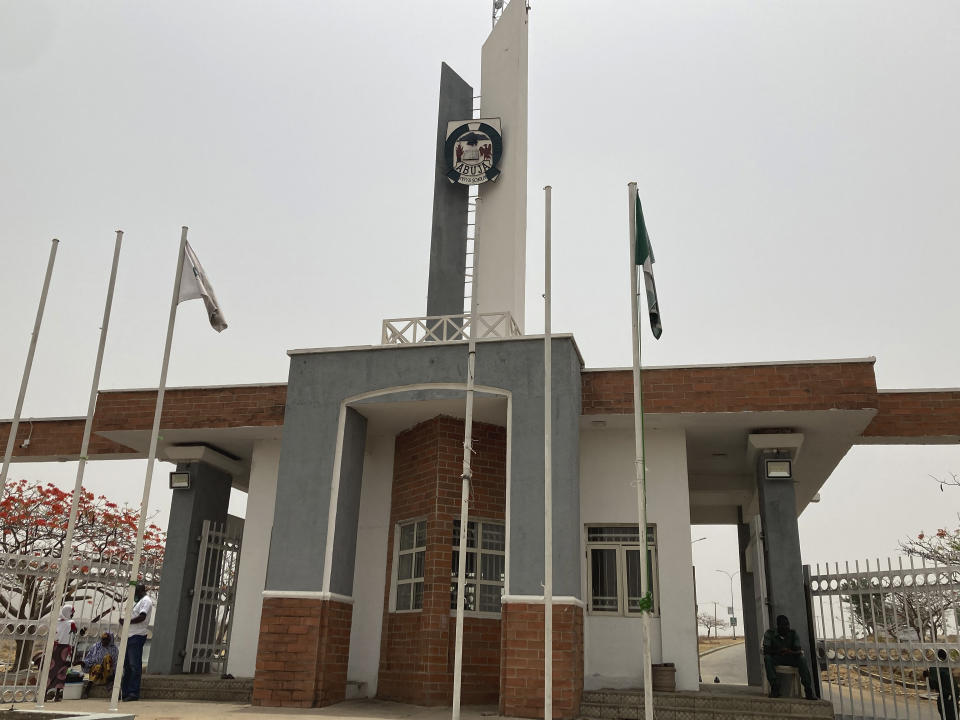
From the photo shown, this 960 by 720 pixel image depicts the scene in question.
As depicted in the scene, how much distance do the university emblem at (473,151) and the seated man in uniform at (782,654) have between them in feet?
33.2

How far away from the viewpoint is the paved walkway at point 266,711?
935cm

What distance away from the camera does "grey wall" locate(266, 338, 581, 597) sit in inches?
394

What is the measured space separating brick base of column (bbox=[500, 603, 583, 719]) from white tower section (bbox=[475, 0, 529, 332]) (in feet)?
23.1

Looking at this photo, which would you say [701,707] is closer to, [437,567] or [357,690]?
[437,567]

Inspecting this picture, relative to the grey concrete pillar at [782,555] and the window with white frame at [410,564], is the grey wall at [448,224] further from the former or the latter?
the grey concrete pillar at [782,555]

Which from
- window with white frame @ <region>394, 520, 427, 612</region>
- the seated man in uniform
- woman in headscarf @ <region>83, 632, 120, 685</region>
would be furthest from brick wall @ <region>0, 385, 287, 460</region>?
the seated man in uniform

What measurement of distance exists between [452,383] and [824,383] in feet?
16.7

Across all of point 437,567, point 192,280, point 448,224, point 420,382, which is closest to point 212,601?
point 437,567

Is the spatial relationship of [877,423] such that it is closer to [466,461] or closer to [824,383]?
[824,383]

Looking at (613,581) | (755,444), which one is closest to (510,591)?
(613,581)

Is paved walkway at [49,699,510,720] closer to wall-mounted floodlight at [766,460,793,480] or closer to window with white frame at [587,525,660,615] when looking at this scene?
window with white frame at [587,525,660,615]

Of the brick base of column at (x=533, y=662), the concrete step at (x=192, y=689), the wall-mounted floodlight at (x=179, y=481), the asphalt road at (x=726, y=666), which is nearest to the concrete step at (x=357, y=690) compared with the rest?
the concrete step at (x=192, y=689)

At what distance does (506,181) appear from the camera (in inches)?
646

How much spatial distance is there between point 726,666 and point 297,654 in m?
20.8
